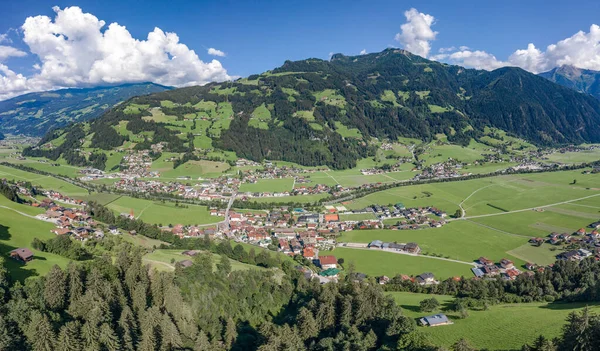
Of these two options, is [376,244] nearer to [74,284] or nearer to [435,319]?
[435,319]

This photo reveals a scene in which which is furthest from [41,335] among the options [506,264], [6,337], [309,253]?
[506,264]

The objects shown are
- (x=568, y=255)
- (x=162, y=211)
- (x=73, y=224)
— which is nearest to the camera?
(x=568, y=255)

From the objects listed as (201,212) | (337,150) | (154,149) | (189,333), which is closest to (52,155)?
(154,149)

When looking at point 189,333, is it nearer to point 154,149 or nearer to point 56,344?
point 56,344

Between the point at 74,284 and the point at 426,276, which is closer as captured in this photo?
the point at 74,284

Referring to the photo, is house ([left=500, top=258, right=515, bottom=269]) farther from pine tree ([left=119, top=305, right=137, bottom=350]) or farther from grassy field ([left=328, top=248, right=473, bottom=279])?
pine tree ([left=119, top=305, right=137, bottom=350])

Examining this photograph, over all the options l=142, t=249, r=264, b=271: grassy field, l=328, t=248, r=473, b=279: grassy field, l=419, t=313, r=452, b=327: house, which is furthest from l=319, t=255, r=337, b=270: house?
l=419, t=313, r=452, b=327: house

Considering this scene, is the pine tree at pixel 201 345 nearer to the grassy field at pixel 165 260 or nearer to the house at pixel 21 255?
the grassy field at pixel 165 260
